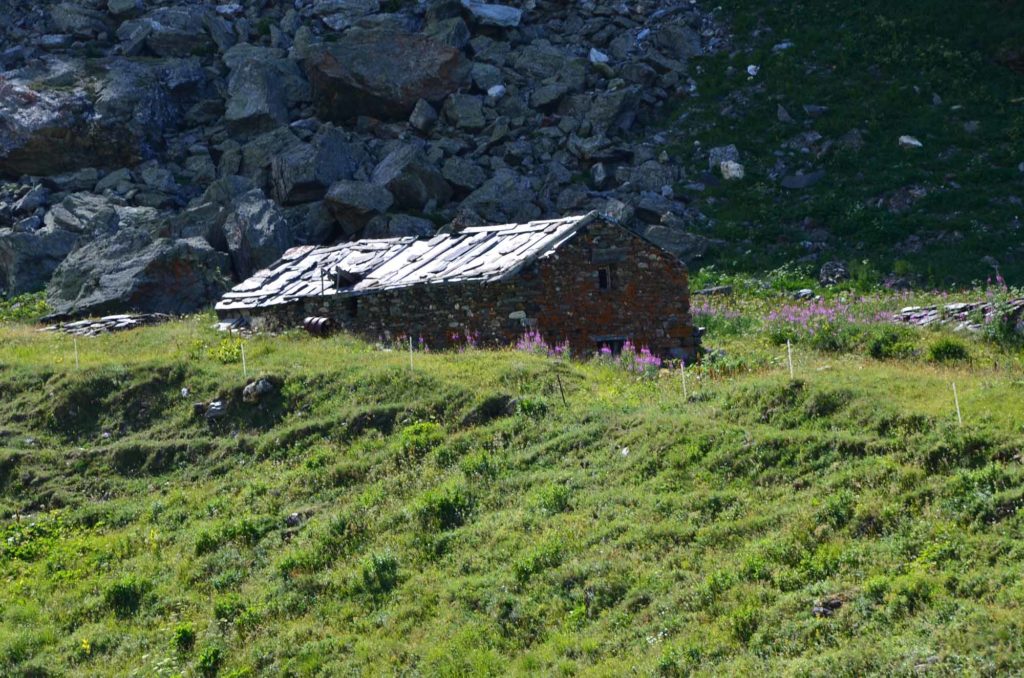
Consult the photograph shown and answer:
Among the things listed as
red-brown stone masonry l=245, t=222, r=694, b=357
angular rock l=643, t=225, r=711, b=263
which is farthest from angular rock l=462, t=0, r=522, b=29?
red-brown stone masonry l=245, t=222, r=694, b=357

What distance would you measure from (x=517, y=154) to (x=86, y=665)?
33589 millimetres

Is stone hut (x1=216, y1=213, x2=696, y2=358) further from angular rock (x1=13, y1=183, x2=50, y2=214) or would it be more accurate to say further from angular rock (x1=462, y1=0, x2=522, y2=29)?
angular rock (x1=462, y1=0, x2=522, y2=29)

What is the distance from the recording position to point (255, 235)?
43.6 meters

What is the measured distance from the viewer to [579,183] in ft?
159

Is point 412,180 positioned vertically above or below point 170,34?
below

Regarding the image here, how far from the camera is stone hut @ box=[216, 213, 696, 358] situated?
30.8 meters

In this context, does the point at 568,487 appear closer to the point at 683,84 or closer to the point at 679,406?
the point at 679,406

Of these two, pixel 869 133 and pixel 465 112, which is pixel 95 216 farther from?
pixel 869 133

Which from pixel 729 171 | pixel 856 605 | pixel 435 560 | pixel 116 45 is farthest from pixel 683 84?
pixel 856 605

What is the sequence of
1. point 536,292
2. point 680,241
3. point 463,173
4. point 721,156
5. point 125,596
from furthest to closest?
point 721,156 → point 463,173 → point 680,241 → point 536,292 → point 125,596

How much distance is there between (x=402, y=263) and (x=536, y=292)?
567 centimetres

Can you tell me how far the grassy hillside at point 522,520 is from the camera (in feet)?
51.1

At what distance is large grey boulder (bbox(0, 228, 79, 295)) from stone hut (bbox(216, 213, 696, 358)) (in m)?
16.3

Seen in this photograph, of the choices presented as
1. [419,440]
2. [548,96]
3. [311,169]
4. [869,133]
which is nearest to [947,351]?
[419,440]
